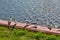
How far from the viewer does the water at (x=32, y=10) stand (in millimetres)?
6020

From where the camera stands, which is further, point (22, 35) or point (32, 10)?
point (32, 10)

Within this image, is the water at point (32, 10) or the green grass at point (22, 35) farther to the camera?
the water at point (32, 10)

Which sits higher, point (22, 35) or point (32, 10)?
point (32, 10)

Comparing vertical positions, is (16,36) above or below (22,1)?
below

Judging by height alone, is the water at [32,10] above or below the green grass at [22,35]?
above

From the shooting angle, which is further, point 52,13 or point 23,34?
point 52,13

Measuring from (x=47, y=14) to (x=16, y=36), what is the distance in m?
2.28

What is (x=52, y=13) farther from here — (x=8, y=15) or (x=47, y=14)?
(x=8, y=15)

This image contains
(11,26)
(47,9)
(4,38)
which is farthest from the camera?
(47,9)

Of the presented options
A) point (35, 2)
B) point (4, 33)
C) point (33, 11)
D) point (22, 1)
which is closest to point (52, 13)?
point (33, 11)

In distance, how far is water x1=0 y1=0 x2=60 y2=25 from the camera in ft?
19.7

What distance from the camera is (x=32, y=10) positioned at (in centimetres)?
680

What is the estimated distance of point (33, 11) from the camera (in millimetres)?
6707

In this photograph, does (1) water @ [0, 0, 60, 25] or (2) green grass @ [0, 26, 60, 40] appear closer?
(2) green grass @ [0, 26, 60, 40]
